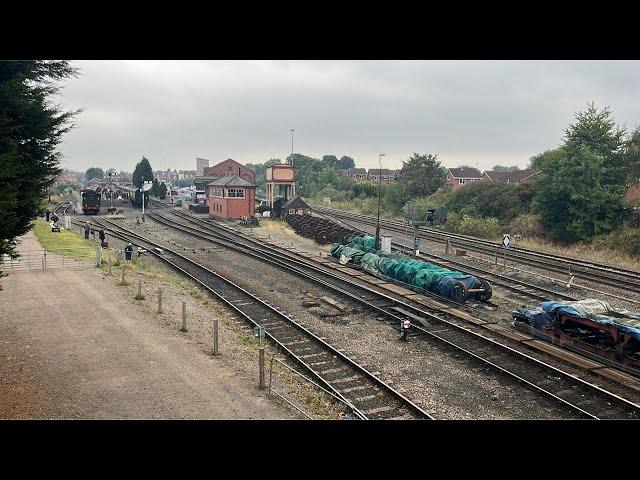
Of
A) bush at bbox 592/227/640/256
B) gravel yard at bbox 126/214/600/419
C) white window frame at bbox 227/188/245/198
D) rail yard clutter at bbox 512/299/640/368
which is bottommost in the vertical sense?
gravel yard at bbox 126/214/600/419

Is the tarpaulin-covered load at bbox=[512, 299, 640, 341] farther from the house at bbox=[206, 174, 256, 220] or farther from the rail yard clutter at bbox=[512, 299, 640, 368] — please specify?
the house at bbox=[206, 174, 256, 220]

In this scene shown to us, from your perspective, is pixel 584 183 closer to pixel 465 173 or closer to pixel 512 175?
pixel 512 175

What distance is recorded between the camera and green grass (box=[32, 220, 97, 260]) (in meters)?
28.8

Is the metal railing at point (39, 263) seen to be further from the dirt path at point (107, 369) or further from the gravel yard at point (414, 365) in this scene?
the gravel yard at point (414, 365)

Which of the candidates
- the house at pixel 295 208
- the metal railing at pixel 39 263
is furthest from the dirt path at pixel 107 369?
the house at pixel 295 208

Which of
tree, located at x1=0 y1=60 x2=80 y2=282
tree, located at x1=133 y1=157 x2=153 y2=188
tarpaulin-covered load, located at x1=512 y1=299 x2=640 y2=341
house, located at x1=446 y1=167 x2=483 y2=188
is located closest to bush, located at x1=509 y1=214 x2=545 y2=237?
tarpaulin-covered load, located at x1=512 y1=299 x2=640 y2=341

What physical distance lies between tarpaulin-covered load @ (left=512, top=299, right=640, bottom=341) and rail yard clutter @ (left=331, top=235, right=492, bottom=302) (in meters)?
3.52

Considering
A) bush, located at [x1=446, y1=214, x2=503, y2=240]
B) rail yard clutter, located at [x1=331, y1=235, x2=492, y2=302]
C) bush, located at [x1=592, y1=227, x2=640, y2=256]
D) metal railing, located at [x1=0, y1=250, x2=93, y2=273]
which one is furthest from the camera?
bush, located at [x1=446, y1=214, x2=503, y2=240]

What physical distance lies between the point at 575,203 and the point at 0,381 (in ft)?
121

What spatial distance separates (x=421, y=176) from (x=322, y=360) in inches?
2082

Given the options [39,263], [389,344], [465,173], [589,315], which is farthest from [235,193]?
[465,173]

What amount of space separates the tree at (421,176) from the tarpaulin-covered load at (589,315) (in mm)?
47081
